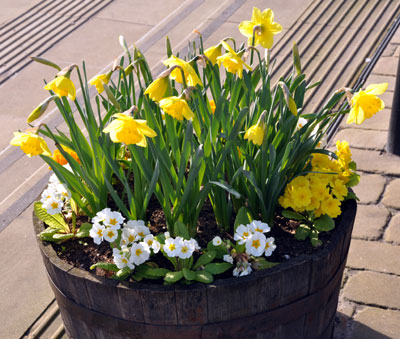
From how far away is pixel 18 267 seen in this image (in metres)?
2.79

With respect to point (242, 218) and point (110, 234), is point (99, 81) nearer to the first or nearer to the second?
point (110, 234)

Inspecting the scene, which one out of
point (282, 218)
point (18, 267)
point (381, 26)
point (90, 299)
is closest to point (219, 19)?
point (381, 26)

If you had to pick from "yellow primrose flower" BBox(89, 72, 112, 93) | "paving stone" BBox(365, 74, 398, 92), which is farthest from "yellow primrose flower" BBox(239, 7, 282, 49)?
"paving stone" BBox(365, 74, 398, 92)

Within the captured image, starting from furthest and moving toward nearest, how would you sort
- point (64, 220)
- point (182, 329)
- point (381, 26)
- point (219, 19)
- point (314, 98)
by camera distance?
1. point (219, 19)
2. point (381, 26)
3. point (314, 98)
4. point (64, 220)
5. point (182, 329)

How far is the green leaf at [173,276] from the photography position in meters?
1.62

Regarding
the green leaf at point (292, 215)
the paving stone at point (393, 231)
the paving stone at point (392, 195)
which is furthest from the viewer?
the paving stone at point (392, 195)

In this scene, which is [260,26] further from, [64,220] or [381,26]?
[381,26]

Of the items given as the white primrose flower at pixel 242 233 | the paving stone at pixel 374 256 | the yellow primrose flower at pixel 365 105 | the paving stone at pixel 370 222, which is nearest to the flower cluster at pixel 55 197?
the white primrose flower at pixel 242 233

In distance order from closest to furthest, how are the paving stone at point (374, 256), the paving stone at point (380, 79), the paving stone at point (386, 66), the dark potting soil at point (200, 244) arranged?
the dark potting soil at point (200, 244)
the paving stone at point (374, 256)
the paving stone at point (380, 79)
the paving stone at point (386, 66)

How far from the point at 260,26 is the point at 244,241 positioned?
67 cm

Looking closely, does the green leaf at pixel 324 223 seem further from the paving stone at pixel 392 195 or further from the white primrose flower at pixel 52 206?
Result: the paving stone at pixel 392 195

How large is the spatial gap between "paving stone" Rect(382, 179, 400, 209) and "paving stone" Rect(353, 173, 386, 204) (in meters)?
0.03

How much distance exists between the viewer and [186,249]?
166cm

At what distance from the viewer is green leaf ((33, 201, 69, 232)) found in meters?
1.91
